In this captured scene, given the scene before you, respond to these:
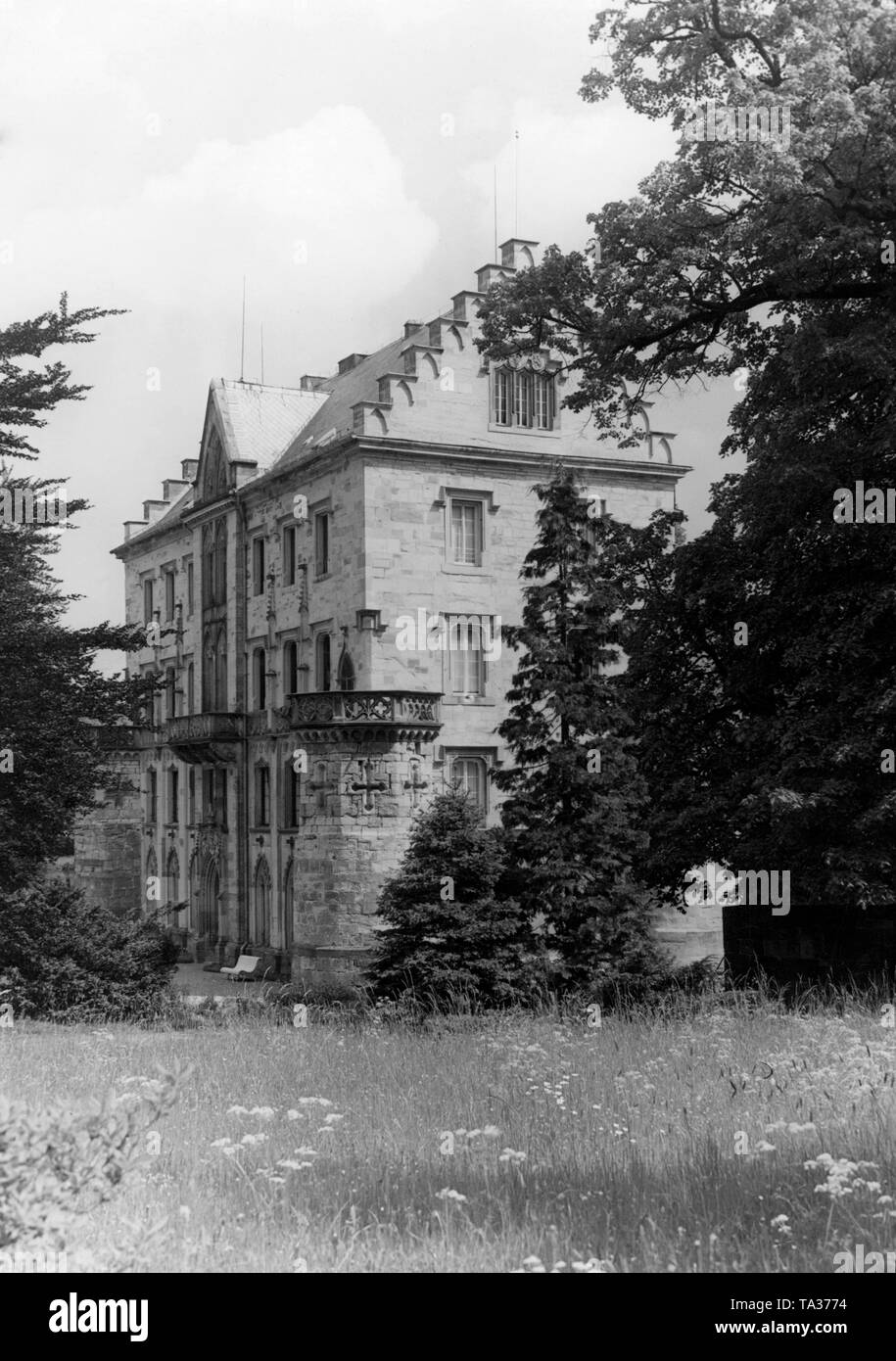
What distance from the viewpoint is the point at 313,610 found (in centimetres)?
4691

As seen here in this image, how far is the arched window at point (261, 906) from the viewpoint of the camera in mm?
48781

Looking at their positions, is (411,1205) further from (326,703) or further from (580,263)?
(326,703)

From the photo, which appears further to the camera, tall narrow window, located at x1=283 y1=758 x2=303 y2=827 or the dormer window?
tall narrow window, located at x1=283 y1=758 x2=303 y2=827

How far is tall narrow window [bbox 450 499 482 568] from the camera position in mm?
44969

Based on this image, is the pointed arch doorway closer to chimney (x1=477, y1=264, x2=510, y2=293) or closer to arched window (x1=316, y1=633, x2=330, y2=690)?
arched window (x1=316, y1=633, x2=330, y2=690)

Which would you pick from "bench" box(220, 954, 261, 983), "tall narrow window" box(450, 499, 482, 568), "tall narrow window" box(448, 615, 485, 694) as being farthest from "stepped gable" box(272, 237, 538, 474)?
"bench" box(220, 954, 261, 983)

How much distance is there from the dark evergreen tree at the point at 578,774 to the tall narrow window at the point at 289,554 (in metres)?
21.2

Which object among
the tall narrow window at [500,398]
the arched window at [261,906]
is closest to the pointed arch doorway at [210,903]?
the arched window at [261,906]

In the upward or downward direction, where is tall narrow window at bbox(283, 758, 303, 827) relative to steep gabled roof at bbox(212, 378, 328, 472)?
downward

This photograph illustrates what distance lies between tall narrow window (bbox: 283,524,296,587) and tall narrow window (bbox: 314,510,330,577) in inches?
86.1

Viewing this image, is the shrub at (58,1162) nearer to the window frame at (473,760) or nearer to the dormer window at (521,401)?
the window frame at (473,760)

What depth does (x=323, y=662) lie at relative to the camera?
4616 centimetres

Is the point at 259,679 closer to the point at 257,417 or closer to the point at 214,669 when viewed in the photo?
the point at 214,669
